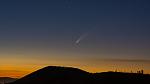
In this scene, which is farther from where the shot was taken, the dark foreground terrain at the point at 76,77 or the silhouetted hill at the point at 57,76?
the silhouetted hill at the point at 57,76

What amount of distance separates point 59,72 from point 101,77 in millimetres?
23318

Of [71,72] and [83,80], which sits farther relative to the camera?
[71,72]

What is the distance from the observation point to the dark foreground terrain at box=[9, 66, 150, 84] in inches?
5512

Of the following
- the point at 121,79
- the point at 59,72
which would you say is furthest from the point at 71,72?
the point at 121,79

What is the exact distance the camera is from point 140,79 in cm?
14162

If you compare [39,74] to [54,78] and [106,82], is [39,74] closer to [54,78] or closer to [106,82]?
[54,78]

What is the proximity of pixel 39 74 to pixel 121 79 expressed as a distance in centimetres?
4243

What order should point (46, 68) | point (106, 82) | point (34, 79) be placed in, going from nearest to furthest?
1. point (106, 82)
2. point (34, 79)
3. point (46, 68)

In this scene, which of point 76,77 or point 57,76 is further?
point 57,76

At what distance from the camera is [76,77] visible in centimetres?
15212

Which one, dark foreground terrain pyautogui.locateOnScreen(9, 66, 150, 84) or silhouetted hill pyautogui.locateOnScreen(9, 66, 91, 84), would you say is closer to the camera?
dark foreground terrain pyautogui.locateOnScreen(9, 66, 150, 84)

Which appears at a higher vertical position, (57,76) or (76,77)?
(57,76)

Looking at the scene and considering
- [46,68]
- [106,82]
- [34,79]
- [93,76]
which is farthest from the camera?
[46,68]

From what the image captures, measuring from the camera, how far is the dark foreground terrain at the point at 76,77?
140m
